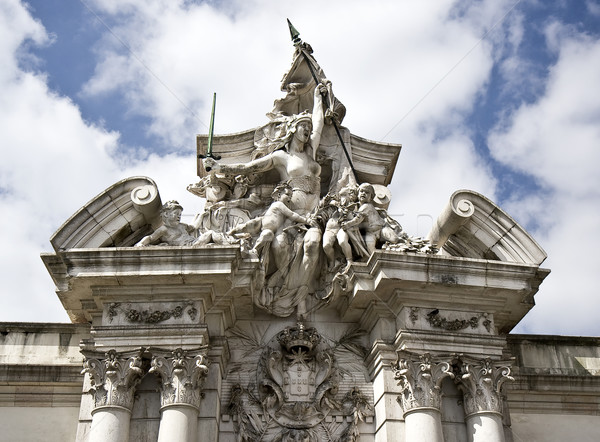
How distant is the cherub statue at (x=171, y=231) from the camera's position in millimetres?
12125

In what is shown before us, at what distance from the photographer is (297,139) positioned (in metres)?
13.5

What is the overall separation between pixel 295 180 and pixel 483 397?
4.61 meters

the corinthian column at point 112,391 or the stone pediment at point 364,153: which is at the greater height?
the stone pediment at point 364,153

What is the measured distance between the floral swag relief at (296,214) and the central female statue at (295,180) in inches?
0.6

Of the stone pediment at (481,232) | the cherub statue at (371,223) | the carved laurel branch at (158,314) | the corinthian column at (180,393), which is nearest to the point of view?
the corinthian column at (180,393)

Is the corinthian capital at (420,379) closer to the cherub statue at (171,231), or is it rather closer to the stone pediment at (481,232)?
the stone pediment at (481,232)

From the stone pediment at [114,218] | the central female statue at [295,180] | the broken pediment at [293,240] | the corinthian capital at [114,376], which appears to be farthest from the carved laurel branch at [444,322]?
the stone pediment at [114,218]

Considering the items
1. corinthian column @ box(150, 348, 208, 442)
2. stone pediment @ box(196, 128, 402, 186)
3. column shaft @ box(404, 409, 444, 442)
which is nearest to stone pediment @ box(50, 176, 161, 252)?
stone pediment @ box(196, 128, 402, 186)

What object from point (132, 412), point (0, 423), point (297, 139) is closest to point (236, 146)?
point (297, 139)

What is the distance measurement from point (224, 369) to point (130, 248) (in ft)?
7.58

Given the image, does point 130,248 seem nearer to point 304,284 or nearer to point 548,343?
point 304,284

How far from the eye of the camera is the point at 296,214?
12641 millimetres

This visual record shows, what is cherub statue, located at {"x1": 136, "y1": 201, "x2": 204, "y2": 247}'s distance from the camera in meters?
12.1

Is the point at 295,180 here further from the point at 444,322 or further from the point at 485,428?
the point at 485,428
